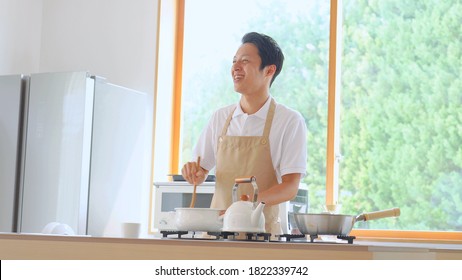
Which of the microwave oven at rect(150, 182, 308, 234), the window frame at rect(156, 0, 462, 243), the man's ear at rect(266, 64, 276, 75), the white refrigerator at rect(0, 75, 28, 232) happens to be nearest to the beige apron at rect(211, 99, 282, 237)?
the man's ear at rect(266, 64, 276, 75)

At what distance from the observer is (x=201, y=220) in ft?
7.47

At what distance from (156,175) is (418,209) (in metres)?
1.71

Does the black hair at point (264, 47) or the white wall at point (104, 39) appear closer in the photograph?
the black hair at point (264, 47)

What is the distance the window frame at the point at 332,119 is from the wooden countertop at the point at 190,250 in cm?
279

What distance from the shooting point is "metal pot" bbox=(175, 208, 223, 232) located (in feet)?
7.46

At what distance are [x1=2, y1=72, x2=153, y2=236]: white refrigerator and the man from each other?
1.83 m

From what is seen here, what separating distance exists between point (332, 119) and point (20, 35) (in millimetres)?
2255

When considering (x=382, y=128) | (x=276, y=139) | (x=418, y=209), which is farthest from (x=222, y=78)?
(x=276, y=139)

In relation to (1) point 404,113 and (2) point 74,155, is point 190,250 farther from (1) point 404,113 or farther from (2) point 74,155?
(1) point 404,113

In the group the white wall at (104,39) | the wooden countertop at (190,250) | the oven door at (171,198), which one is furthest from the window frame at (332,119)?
the wooden countertop at (190,250)

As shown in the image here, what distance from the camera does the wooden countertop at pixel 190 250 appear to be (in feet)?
5.65

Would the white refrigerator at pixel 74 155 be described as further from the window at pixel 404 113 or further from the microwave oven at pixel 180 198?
the window at pixel 404 113

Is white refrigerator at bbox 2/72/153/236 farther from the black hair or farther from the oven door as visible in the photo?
the black hair

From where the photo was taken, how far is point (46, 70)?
18.7 ft
